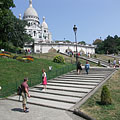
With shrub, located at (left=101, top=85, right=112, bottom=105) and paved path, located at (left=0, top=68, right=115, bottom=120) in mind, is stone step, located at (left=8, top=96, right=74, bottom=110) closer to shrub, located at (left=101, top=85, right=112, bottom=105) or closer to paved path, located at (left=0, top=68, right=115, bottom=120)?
paved path, located at (left=0, top=68, right=115, bottom=120)

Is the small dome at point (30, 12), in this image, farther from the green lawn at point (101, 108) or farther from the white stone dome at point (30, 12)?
the green lawn at point (101, 108)

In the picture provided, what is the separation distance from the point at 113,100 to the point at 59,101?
10.3 feet

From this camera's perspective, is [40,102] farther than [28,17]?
No

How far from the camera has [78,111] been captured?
7086mm

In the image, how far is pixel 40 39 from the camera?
86312 millimetres

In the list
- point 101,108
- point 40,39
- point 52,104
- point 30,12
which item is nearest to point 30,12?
point 30,12

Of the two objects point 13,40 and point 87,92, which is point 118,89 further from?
point 13,40

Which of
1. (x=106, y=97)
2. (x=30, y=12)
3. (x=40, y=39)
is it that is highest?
(x=30, y=12)

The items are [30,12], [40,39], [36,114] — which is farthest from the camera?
[30,12]

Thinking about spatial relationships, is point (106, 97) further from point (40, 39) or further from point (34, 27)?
point (34, 27)

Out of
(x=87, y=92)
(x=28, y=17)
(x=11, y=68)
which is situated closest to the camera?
(x=87, y=92)

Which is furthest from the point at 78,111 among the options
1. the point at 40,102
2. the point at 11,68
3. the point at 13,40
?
the point at 13,40

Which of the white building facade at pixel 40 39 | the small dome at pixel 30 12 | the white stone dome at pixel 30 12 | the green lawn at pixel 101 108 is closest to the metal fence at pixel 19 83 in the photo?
the green lawn at pixel 101 108

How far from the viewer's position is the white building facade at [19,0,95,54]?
168 ft
